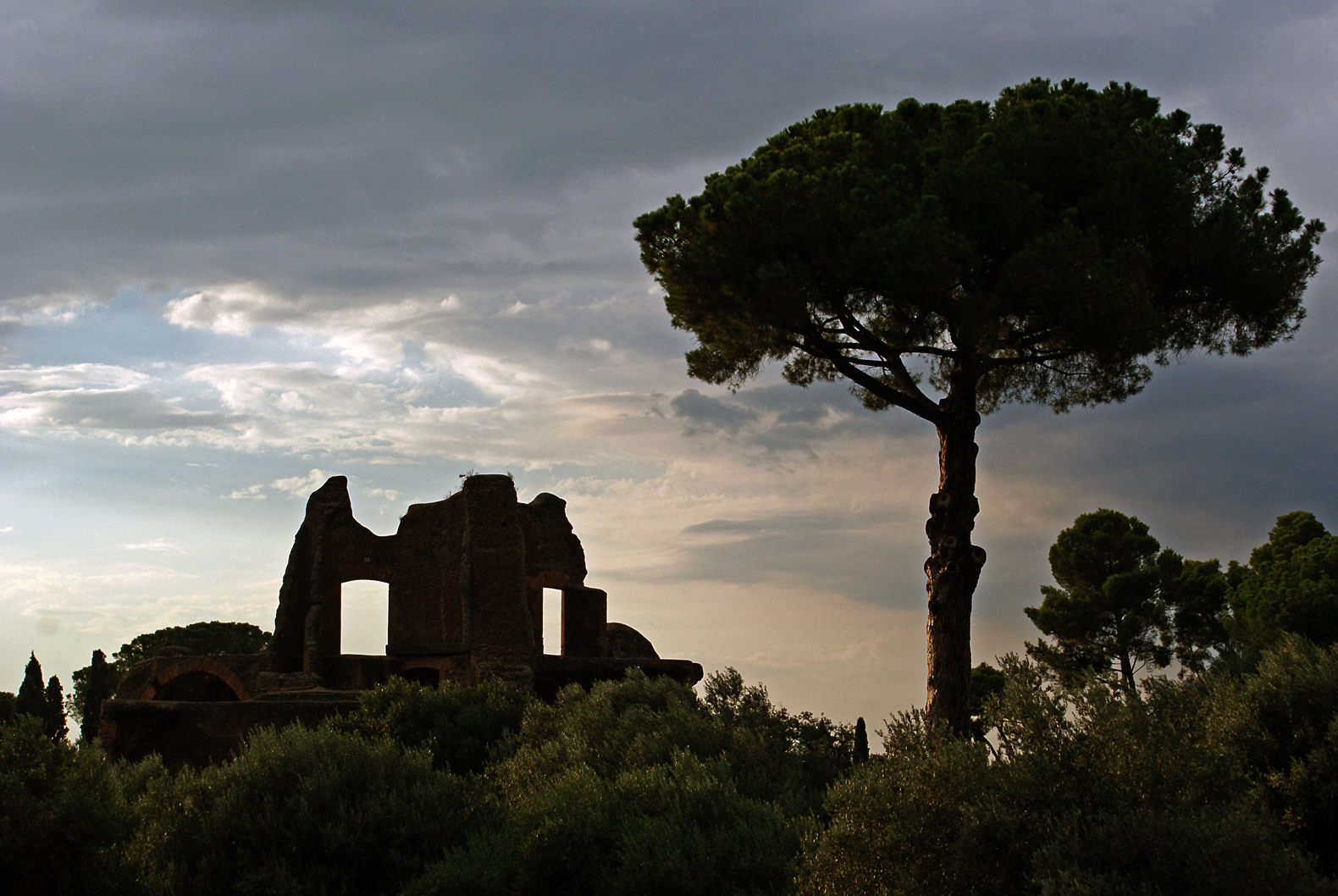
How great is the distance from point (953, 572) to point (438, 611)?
1285cm

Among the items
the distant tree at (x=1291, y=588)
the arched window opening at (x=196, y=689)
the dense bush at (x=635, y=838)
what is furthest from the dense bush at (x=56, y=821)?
the distant tree at (x=1291, y=588)

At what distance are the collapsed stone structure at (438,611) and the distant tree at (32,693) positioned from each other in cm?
1205

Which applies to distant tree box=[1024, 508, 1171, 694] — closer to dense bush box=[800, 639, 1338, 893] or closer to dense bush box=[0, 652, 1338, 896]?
dense bush box=[0, 652, 1338, 896]

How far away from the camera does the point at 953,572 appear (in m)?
13.6

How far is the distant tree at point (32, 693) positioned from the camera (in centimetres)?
3341

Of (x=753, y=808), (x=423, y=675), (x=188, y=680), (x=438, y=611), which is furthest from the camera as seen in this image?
(x=188, y=680)

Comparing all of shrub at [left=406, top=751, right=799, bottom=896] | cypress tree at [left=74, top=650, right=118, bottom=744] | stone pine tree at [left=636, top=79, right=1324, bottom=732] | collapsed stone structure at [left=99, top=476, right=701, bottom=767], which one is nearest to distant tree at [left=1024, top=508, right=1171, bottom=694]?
collapsed stone structure at [left=99, top=476, right=701, bottom=767]

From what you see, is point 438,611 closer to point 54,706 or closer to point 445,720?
point 445,720

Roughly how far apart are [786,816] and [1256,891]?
4.31 m

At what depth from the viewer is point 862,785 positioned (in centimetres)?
628

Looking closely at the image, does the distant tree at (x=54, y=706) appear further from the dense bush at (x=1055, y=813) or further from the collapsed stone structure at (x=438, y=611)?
the dense bush at (x=1055, y=813)

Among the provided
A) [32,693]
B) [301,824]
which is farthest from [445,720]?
[32,693]

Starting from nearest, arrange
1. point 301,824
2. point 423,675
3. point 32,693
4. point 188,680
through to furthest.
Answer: point 301,824 → point 423,675 → point 188,680 → point 32,693

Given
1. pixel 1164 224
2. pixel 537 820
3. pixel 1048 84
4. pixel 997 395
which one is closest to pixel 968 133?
pixel 1048 84
